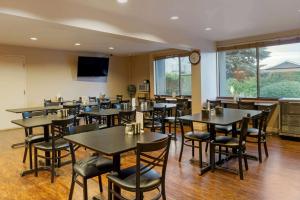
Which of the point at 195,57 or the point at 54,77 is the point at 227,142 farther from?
the point at 54,77

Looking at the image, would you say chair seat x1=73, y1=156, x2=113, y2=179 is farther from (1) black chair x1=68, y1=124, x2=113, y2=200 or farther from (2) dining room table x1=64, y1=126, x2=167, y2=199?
(2) dining room table x1=64, y1=126, x2=167, y2=199

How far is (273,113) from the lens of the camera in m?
5.93

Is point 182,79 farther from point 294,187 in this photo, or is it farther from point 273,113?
point 294,187

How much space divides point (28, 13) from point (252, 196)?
3658 mm

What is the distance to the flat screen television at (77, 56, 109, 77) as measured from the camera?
8508 mm

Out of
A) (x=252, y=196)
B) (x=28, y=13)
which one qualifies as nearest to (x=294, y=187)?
(x=252, y=196)

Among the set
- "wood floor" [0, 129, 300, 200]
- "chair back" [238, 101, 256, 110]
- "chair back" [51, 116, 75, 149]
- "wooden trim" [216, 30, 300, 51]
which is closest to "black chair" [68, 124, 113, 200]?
"wood floor" [0, 129, 300, 200]

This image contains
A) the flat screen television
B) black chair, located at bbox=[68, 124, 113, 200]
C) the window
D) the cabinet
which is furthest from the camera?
the flat screen television

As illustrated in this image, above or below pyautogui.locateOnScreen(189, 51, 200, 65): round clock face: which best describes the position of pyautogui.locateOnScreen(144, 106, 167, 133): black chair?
below

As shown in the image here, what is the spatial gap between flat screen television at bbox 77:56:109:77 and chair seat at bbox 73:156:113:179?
6.42 metres

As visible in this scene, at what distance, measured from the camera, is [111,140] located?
235 centimetres

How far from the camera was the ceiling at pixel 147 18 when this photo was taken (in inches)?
129

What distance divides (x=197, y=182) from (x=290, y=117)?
3471mm

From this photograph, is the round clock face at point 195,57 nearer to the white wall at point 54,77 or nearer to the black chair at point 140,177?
the white wall at point 54,77
